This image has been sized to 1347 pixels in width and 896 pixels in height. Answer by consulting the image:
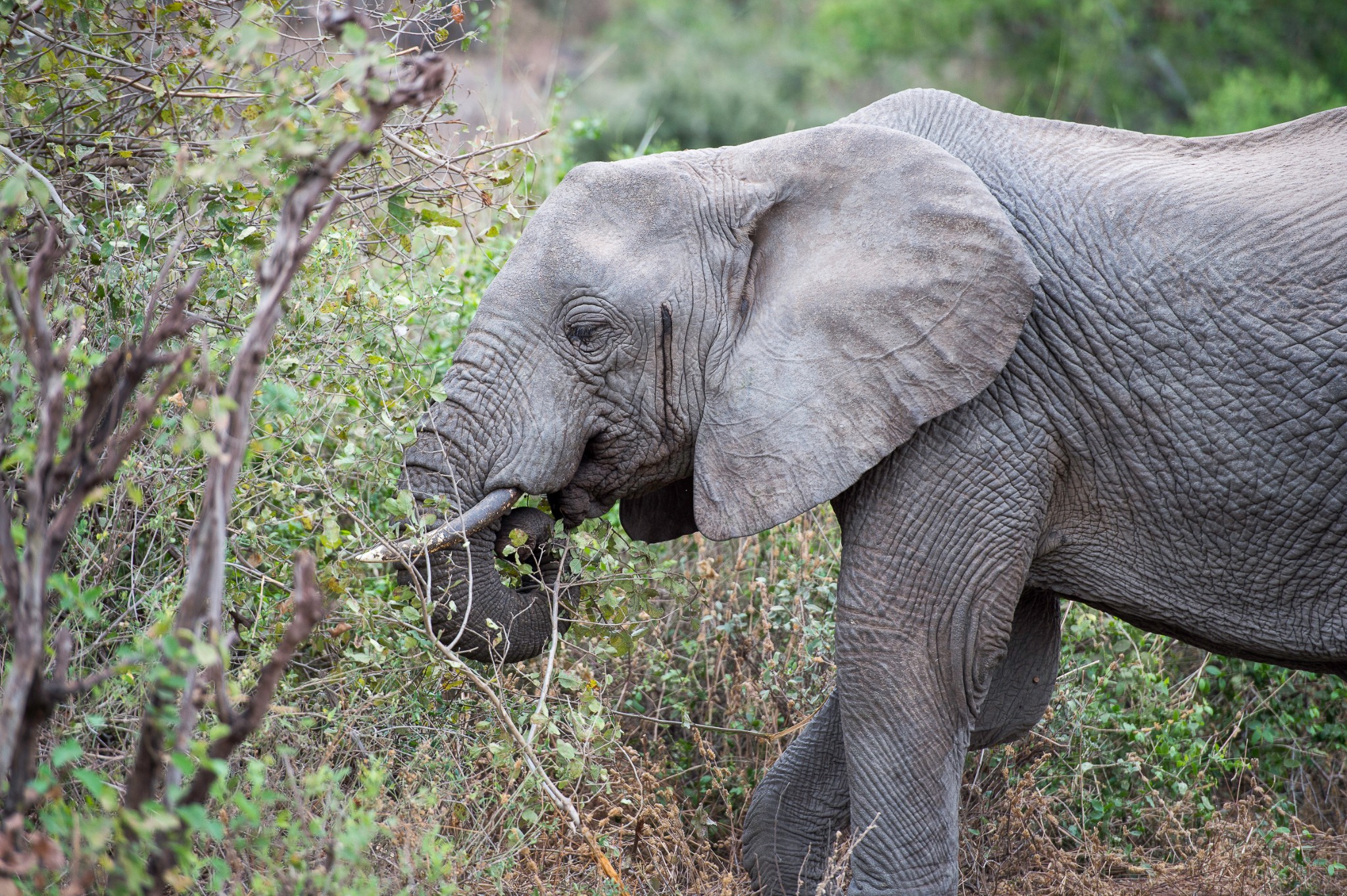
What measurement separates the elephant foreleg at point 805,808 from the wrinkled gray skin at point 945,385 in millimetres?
589

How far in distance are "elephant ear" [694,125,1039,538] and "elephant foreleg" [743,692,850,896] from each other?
1.02 m

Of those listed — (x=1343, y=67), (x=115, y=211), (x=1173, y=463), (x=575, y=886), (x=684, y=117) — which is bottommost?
(x=684, y=117)

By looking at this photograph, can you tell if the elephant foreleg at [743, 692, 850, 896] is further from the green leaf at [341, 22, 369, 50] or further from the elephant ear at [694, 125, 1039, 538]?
the green leaf at [341, 22, 369, 50]

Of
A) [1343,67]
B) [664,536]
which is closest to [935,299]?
[664,536]

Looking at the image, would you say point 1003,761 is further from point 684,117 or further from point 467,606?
point 684,117

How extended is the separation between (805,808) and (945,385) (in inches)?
60.6

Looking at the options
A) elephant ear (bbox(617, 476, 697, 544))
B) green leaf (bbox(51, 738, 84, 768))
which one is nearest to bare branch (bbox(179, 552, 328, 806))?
green leaf (bbox(51, 738, 84, 768))

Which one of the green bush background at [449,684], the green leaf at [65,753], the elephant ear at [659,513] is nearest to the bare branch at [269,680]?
the green bush background at [449,684]

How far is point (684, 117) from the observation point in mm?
14203

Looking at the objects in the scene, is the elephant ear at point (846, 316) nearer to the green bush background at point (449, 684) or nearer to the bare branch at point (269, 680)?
the green bush background at point (449, 684)

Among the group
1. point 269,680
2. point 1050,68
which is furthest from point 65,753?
point 1050,68

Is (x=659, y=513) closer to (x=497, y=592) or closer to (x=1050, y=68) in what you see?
(x=497, y=592)

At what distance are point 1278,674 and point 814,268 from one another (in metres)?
2.78

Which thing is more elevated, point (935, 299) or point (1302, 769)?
point (935, 299)
